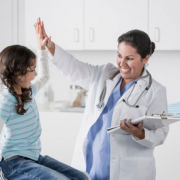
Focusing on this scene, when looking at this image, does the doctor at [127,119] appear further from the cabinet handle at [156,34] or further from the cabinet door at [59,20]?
the cabinet door at [59,20]

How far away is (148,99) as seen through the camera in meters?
1.70

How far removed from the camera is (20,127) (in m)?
1.39

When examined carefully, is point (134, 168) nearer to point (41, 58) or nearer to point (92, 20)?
point (41, 58)

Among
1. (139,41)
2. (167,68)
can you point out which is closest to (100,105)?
(139,41)

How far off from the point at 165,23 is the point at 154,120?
1542 millimetres

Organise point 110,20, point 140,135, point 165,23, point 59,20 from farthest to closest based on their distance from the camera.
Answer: point 59,20 < point 110,20 < point 165,23 < point 140,135

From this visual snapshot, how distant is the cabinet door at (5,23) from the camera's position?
3.29m

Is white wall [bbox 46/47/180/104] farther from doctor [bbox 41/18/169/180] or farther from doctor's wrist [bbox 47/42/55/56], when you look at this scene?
doctor's wrist [bbox 47/42/55/56]

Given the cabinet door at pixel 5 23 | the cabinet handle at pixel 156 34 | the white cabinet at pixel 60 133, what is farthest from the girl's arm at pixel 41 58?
the cabinet door at pixel 5 23

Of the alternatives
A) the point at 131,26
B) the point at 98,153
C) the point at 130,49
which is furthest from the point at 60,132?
the point at 130,49

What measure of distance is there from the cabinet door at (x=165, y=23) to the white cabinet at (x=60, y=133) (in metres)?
1.10

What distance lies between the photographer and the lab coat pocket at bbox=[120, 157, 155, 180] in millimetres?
1683

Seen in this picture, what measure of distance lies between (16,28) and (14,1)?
286 mm

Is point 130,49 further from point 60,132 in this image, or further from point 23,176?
point 60,132
